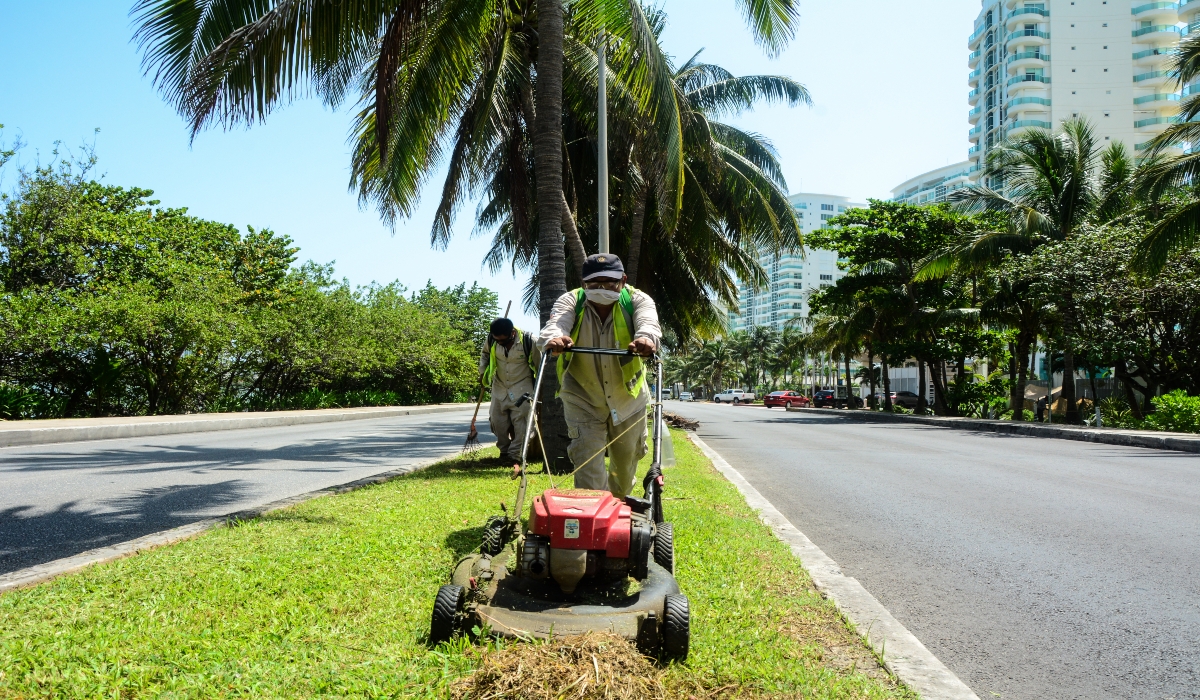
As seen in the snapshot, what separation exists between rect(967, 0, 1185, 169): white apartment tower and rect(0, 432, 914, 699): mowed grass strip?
264 feet

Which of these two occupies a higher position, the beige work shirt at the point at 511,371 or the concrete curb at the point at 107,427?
the beige work shirt at the point at 511,371

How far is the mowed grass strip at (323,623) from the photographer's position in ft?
9.55

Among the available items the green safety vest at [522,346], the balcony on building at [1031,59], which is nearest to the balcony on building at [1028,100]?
the balcony on building at [1031,59]

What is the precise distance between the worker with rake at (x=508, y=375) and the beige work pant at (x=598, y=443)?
353 centimetres

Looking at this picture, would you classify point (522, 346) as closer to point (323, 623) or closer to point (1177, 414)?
point (323, 623)

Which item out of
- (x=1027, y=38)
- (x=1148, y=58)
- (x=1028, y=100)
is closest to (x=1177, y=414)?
(x=1028, y=100)

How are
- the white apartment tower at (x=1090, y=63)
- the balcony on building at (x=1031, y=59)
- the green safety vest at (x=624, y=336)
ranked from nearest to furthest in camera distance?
the green safety vest at (x=624, y=336), the white apartment tower at (x=1090, y=63), the balcony on building at (x=1031, y=59)

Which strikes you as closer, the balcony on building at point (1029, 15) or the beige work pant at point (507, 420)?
the beige work pant at point (507, 420)

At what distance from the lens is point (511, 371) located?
909 cm

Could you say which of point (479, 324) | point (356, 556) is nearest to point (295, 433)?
point (356, 556)

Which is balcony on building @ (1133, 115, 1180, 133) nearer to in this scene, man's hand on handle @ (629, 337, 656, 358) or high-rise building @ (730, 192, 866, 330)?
high-rise building @ (730, 192, 866, 330)

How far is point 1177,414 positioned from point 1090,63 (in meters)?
69.0

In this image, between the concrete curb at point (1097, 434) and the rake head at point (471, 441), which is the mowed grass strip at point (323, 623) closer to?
the rake head at point (471, 441)

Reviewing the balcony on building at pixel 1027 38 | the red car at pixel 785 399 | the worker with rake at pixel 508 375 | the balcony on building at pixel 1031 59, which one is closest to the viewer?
the worker with rake at pixel 508 375
